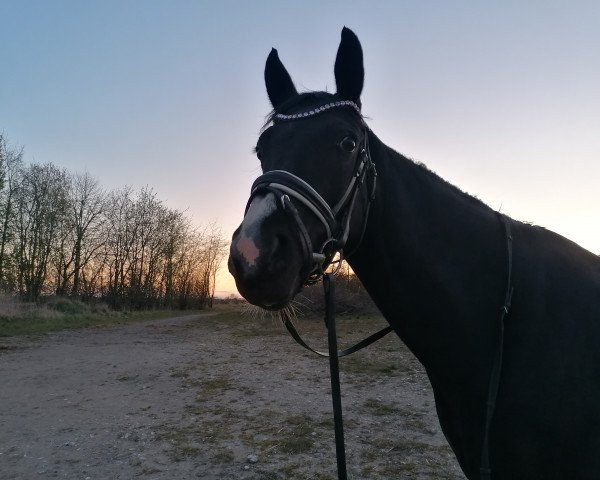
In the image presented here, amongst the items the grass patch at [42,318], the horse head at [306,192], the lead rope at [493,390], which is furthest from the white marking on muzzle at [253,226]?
the grass patch at [42,318]

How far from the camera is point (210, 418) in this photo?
21.4ft

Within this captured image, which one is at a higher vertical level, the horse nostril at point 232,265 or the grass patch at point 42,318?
the horse nostril at point 232,265

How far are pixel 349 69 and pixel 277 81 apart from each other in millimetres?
543

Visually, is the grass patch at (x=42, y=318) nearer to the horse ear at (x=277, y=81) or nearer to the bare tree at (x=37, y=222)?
the bare tree at (x=37, y=222)

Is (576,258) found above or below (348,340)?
above

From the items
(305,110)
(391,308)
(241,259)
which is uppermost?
(305,110)

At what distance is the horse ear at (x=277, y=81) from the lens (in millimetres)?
2576

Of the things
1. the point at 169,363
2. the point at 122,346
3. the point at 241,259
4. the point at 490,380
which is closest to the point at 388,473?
the point at 490,380

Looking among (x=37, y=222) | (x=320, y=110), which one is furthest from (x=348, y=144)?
(x=37, y=222)

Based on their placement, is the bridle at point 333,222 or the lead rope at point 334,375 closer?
the bridle at point 333,222

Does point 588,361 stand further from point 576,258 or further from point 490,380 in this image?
point 576,258

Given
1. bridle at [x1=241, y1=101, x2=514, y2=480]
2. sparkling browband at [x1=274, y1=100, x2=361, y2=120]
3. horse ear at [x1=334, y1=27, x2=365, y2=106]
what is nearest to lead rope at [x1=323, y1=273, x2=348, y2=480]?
bridle at [x1=241, y1=101, x2=514, y2=480]

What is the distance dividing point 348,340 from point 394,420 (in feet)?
27.5

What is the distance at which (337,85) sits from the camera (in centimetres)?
228
